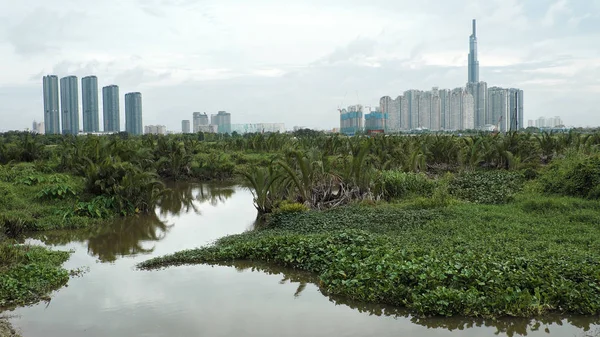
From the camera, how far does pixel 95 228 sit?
424 inches

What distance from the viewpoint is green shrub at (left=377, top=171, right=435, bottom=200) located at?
1252 cm

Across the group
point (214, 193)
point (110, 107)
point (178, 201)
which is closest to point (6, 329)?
point (178, 201)

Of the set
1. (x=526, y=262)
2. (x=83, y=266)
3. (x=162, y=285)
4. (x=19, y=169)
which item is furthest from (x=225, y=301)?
(x=19, y=169)

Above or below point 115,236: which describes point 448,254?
above

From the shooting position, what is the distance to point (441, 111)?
6675cm

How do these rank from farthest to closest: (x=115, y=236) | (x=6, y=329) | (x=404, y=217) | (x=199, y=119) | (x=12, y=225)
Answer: (x=199, y=119), (x=115, y=236), (x=12, y=225), (x=404, y=217), (x=6, y=329)

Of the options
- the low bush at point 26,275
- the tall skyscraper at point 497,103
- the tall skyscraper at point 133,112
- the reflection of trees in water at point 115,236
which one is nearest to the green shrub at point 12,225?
the reflection of trees in water at point 115,236

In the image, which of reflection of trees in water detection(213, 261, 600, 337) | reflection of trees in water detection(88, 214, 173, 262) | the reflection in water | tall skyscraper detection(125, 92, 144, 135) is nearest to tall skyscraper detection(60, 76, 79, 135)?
tall skyscraper detection(125, 92, 144, 135)

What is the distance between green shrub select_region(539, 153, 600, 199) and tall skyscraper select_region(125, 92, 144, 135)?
55.1 metres

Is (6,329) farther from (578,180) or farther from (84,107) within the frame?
(84,107)

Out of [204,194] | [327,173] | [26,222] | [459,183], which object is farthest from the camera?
[204,194]

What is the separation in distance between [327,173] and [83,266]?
5691 mm

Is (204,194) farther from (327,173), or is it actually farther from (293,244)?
(293,244)

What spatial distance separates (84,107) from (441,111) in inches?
1667
